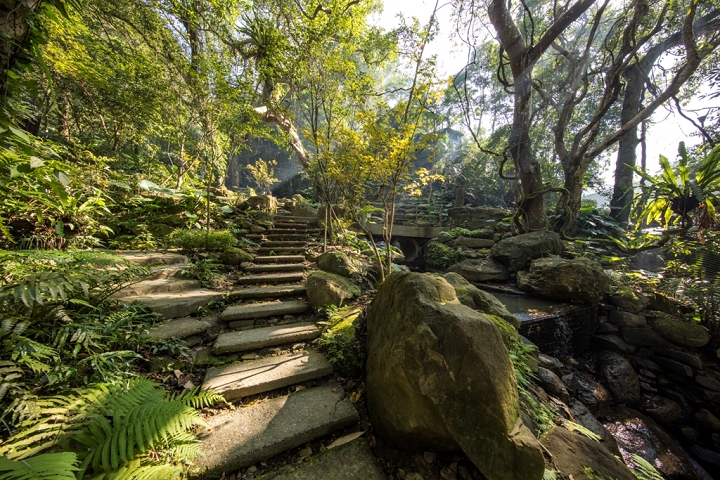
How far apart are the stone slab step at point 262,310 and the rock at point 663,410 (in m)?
5.48

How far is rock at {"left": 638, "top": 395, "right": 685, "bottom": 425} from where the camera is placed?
11.7 feet

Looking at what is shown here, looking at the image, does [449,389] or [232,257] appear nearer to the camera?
[449,389]

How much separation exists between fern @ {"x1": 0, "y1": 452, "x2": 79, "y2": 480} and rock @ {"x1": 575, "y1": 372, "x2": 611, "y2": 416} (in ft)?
17.2

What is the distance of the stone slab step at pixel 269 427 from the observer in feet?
4.48

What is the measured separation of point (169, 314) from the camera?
2.54m

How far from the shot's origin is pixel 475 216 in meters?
9.95

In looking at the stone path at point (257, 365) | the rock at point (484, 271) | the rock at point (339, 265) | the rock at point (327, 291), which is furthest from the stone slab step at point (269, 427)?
the rock at point (484, 271)

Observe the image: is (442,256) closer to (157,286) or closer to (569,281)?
(569,281)

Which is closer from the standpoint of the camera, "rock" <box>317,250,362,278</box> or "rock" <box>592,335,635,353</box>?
"rock" <box>317,250,362,278</box>

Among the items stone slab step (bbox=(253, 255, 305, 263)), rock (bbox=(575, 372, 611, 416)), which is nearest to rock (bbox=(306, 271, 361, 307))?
stone slab step (bbox=(253, 255, 305, 263))

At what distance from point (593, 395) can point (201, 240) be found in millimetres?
6745

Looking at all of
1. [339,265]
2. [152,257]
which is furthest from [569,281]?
[152,257]

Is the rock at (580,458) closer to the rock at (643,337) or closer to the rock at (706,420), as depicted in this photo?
the rock at (706,420)

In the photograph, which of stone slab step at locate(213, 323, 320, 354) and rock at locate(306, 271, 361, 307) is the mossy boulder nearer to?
rock at locate(306, 271, 361, 307)
